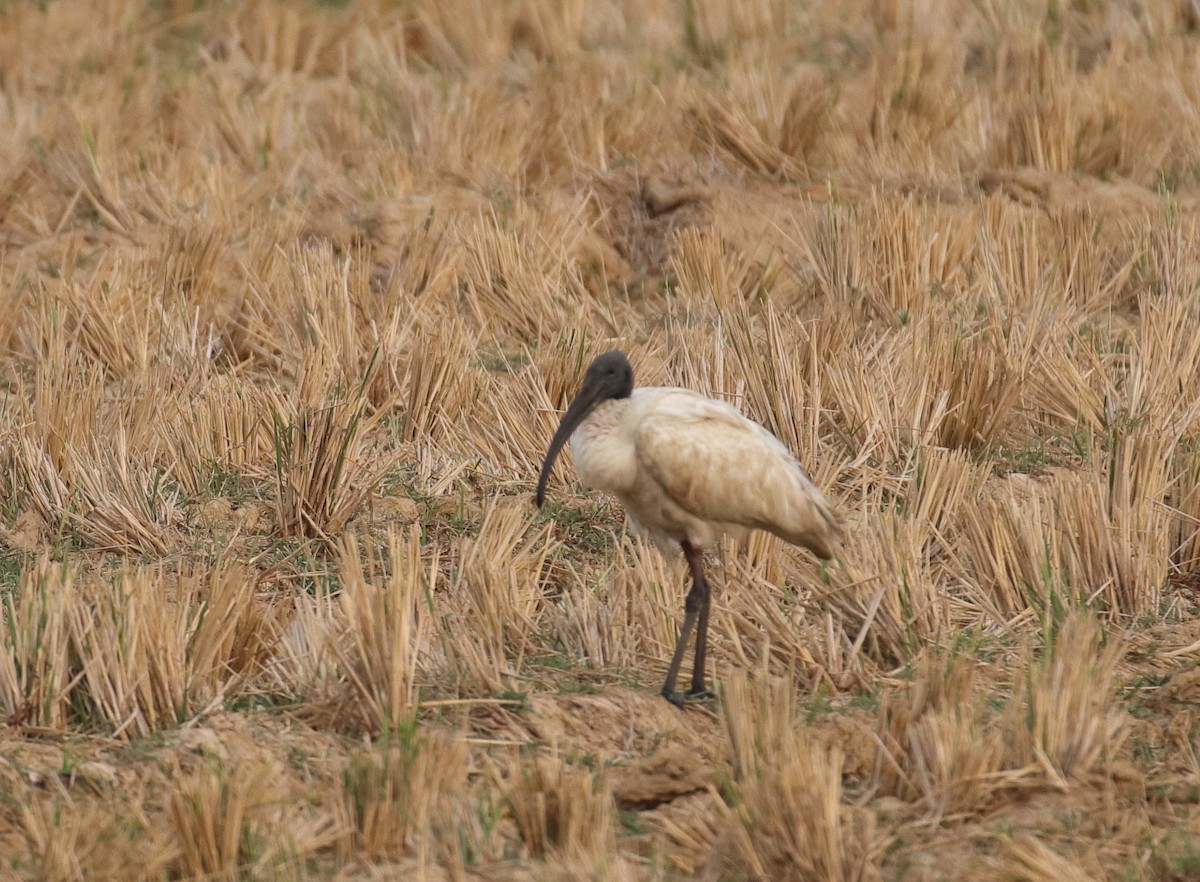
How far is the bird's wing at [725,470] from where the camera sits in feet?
17.3

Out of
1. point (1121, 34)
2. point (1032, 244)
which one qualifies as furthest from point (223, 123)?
point (1121, 34)

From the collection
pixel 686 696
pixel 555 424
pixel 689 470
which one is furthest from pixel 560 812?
pixel 555 424

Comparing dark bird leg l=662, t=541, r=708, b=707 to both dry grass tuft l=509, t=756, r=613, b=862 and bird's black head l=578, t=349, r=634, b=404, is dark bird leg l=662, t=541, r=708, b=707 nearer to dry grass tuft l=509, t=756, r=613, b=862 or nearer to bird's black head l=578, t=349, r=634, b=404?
bird's black head l=578, t=349, r=634, b=404

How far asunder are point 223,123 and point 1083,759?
6.96 meters

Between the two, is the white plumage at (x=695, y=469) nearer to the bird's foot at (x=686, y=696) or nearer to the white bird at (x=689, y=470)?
the white bird at (x=689, y=470)

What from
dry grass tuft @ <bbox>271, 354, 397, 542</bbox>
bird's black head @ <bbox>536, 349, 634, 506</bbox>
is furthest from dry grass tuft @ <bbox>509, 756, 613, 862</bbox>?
dry grass tuft @ <bbox>271, 354, 397, 542</bbox>

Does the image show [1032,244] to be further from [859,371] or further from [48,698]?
[48,698]

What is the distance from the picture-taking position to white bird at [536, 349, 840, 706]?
208 inches

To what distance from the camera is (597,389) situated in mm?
5438

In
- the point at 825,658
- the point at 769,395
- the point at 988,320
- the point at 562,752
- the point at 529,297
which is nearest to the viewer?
the point at 562,752

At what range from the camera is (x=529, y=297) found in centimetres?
841

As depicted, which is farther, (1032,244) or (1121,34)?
(1121,34)

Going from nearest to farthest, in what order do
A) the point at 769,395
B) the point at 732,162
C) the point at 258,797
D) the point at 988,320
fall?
the point at 258,797 → the point at 769,395 → the point at 988,320 → the point at 732,162

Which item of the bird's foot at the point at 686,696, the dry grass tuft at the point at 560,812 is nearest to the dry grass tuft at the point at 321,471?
the bird's foot at the point at 686,696
